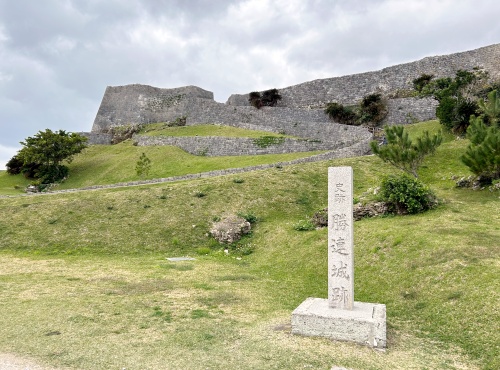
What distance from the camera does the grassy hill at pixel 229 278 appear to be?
7066 millimetres

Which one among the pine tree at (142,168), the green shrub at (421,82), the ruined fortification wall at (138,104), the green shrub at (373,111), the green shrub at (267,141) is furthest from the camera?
the ruined fortification wall at (138,104)

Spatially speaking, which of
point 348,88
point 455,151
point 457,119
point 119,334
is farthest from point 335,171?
point 348,88

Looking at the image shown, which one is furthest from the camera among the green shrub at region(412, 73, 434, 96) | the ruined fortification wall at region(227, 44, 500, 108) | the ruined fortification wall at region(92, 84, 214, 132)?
the ruined fortification wall at region(92, 84, 214, 132)

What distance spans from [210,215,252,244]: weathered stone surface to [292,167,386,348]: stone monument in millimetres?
9074

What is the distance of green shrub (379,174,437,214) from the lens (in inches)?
611

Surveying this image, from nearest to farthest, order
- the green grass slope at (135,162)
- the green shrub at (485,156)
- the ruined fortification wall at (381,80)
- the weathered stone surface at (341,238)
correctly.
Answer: the weathered stone surface at (341,238) → the green shrub at (485,156) → the green grass slope at (135,162) → the ruined fortification wall at (381,80)

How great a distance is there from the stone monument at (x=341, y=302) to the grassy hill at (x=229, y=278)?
34cm

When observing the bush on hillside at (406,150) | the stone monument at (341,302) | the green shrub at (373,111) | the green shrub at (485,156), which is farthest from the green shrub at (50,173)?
the stone monument at (341,302)

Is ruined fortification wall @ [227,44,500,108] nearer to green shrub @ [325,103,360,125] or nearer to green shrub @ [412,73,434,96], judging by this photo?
green shrub @ [412,73,434,96]

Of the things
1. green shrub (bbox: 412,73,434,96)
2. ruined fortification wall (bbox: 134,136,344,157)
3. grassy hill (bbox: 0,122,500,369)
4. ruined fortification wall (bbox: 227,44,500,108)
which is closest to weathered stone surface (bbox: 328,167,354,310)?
grassy hill (bbox: 0,122,500,369)

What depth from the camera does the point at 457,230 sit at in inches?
481

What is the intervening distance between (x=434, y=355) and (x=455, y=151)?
22336mm

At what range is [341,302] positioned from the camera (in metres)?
8.45

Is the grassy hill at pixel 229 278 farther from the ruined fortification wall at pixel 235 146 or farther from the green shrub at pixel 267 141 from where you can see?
the green shrub at pixel 267 141
